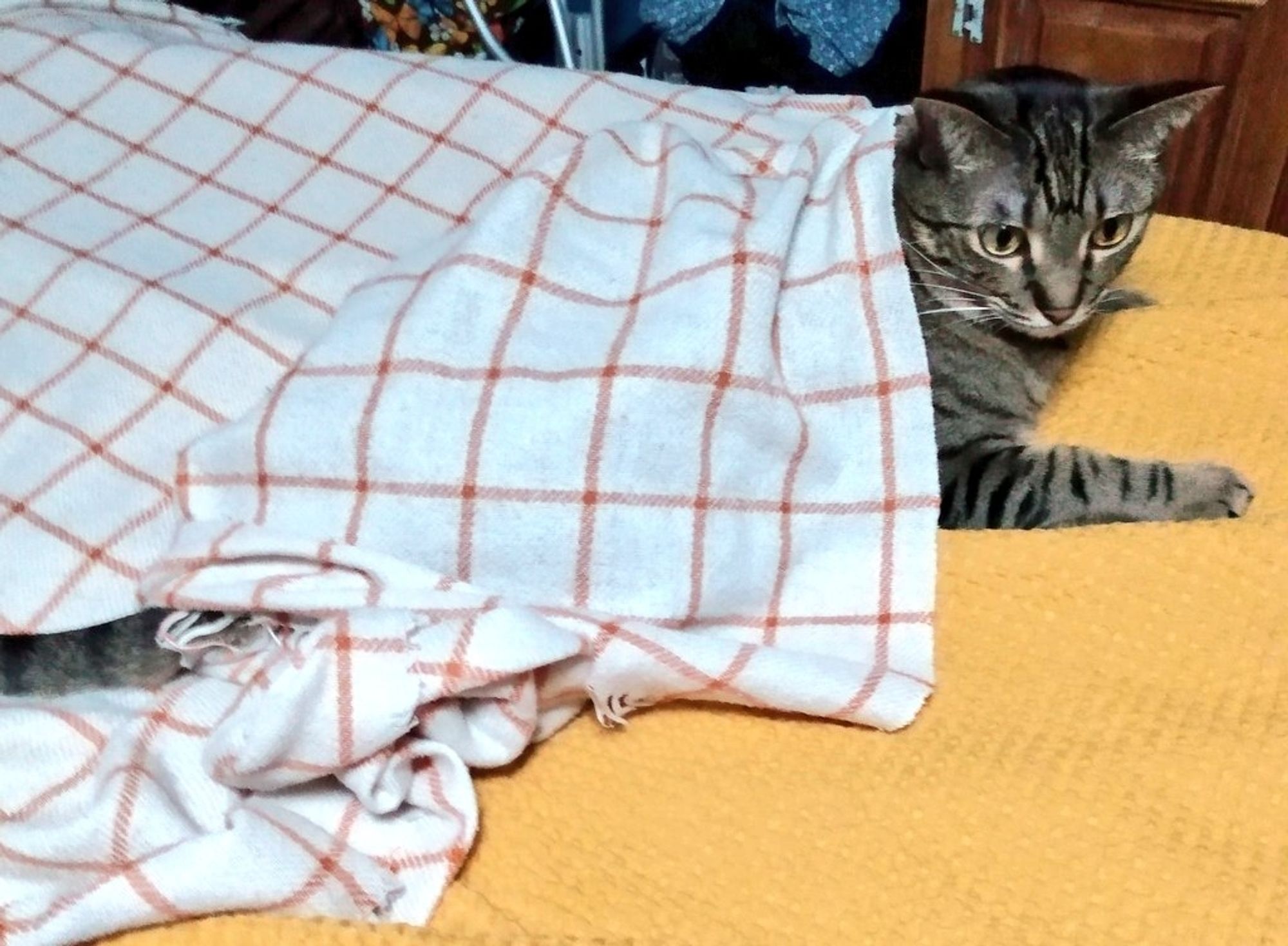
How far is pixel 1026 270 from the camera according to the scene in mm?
964

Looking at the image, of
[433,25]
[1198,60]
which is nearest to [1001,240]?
[1198,60]

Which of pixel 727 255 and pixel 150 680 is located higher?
Result: pixel 727 255

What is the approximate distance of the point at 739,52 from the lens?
6.50 ft

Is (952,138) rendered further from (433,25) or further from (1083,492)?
(433,25)

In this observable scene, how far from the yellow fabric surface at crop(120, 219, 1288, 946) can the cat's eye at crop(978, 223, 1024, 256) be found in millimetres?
A: 270

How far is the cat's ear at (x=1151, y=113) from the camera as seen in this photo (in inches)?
36.0

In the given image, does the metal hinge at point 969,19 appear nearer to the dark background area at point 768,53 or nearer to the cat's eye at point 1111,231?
the dark background area at point 768,53

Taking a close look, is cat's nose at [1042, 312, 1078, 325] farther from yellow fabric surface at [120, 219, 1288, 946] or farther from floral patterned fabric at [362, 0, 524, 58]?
floral patterned fabric at [362, 0, 524, 58]

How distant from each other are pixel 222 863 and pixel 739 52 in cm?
170

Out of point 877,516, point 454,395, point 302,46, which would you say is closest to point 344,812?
point 454,395

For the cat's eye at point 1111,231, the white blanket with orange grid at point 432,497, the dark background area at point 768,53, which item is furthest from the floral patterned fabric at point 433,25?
the cat's eye at point 1111,231

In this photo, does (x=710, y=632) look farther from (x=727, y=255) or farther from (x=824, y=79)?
(x=824, y=79)

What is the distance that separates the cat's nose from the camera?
96cm

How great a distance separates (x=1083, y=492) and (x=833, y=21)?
1.18 m
